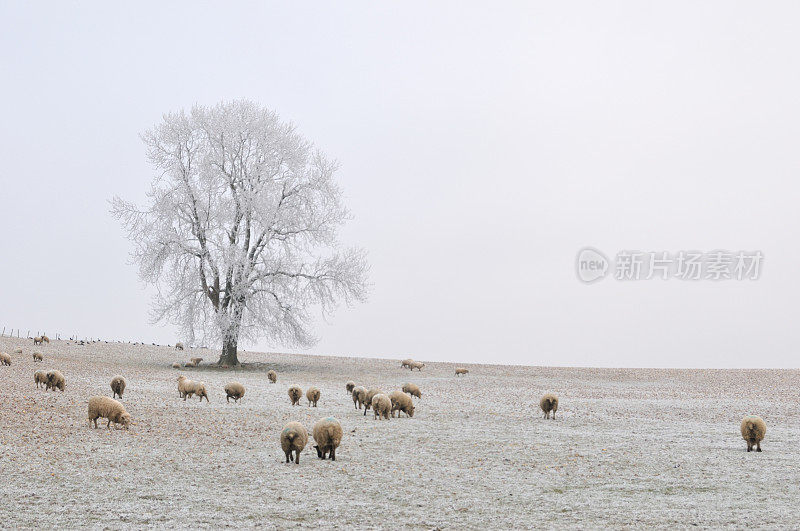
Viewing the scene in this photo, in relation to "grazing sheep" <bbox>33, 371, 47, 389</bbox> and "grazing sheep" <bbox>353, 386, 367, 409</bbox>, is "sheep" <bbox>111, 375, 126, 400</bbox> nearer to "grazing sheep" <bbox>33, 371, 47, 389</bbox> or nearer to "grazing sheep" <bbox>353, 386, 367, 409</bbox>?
"grazing sheep" <bbox>33, 371, 47, 389</bbox>

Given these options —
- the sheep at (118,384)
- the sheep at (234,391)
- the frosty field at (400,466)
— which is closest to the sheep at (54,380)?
the frosty field at (400,466)

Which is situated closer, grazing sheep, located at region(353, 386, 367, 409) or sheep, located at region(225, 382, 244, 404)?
grazing sheep, located at region(353, 386, 367, 409)

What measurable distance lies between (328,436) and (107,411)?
6808 mm

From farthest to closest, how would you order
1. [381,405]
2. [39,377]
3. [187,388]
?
[39,377] → [187,388] → [381,405]

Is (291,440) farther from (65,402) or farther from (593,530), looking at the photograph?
(65,402)

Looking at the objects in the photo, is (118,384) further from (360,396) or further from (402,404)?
(402,404)

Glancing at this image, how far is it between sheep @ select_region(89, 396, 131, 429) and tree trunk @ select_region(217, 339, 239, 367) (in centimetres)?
2330

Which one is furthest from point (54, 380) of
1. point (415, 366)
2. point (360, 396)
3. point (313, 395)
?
point (415, 366)

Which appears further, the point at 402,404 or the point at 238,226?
the point at 238,226

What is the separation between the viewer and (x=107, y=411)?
1672 centimetres

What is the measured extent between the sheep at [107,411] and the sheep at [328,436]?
611 centimetres

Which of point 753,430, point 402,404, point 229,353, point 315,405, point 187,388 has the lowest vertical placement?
point 315,405

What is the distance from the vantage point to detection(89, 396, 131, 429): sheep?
54.6ft

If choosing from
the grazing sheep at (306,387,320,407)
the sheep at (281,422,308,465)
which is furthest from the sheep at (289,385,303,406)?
the sheep at (281,422,308,465)
